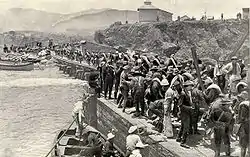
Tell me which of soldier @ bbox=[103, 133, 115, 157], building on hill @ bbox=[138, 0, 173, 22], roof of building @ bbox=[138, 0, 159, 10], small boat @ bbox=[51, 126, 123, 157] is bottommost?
small boat @ bbox=[51, 126, 123, 157]

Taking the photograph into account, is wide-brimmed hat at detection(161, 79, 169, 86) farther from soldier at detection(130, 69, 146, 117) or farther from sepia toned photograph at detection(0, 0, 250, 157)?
soldier at detection(130, 69, 146, 117)

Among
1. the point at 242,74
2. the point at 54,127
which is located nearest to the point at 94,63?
the point at 54,127

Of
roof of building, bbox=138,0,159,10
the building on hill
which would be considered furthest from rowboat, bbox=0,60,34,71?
the building on hill

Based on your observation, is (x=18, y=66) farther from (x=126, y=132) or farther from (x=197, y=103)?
(x=197, y=103)

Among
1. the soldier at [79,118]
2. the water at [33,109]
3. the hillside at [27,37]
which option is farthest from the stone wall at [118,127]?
the hillside at [27,37]

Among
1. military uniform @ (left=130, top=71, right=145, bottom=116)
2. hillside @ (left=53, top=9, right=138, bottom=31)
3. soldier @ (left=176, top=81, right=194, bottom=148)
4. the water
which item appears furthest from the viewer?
hillside @ (left=53, top=9, right=138, bottom=31)

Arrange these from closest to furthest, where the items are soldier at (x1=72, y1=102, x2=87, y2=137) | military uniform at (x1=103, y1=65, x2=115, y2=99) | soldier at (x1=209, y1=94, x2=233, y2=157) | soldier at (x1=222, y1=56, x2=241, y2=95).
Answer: soldier at (x1=209, y1=94, x2=233, y2=157)
soldier at (x1=222, y1=56, x2=241, y2=95)
soldier at (x1=72, y1=102, x2=87, y2=137)
military uniform at (x1=103, y1=65, x2=115, y2=99)

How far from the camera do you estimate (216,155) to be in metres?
9.56

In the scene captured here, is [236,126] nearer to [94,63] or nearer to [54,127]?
[54,127]

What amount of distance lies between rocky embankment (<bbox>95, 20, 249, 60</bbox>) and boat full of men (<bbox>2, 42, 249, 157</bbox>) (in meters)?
24.3

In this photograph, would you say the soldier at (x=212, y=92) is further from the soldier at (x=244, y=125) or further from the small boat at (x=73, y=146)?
the small boat at (x=73, y=146)

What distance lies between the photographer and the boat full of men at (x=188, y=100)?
30.5ft

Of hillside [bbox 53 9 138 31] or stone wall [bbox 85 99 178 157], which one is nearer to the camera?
stone wall [bbox 85 99 178 157]

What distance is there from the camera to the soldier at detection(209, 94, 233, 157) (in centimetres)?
927
